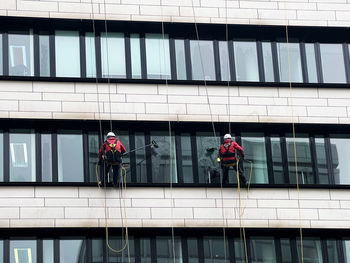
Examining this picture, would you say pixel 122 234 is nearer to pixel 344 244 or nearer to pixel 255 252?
pixel 255 252

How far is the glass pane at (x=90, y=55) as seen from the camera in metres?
35.6

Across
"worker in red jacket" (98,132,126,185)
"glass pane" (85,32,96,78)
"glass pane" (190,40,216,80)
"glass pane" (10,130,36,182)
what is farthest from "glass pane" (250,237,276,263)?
"glass pane" (85,32,96,78)

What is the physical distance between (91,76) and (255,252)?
798cm

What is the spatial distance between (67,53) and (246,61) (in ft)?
20.2

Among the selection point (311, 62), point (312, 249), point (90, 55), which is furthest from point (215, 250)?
point (90, 55)

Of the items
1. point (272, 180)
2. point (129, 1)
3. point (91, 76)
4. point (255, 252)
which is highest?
point (129, 1)

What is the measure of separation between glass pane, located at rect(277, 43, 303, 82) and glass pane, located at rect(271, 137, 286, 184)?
223 centimetres

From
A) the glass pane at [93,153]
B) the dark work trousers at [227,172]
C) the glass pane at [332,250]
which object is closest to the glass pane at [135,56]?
the glass pane at [93,153]

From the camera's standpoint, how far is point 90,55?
3594 centimetres

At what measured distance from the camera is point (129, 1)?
119ft

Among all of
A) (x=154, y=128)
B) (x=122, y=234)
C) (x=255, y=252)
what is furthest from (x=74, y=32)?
(x=255, y=252)

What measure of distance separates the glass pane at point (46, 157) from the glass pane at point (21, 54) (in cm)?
228

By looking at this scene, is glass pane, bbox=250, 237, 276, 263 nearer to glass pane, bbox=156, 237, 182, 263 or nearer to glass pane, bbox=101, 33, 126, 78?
glass pane, bbox=156, 237, 182, 263

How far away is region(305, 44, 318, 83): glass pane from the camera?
121 ft
